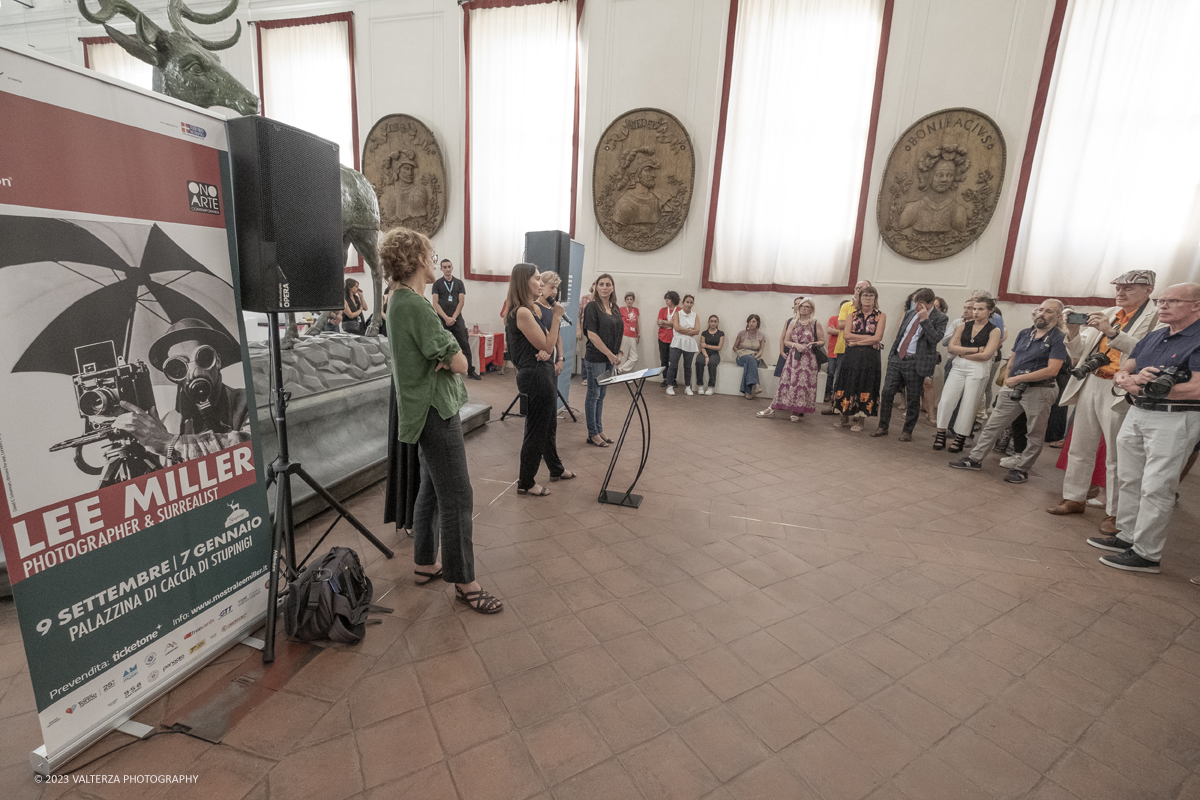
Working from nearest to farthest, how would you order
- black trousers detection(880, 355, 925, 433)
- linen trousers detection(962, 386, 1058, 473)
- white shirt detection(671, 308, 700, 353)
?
linen trousers detection(962, 386, 1058, 473) < black trousers detection(880, 355, 925, 433) < white shirt detection(671, 308, 700, 353)

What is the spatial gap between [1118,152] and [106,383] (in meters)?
9.27

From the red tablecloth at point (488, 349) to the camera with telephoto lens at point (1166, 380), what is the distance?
703cm

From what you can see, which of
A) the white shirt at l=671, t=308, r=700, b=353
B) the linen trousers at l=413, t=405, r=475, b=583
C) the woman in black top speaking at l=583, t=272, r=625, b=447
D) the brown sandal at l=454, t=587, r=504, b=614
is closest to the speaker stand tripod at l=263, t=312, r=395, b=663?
the linen trousers at l=413, t=405, r=475, b=583

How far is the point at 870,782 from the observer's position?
1.71 metres

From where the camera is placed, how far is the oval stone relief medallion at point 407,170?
8688 millimetres

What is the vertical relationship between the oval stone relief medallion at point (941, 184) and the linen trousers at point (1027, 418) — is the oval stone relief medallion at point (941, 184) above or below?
above

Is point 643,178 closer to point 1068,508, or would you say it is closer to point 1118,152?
point 1118,152

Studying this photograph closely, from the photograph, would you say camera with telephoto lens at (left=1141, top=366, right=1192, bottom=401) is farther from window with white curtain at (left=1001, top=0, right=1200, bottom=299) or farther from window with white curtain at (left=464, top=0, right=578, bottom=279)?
window with white curtain at (left=464, top=0, right=578, bottom=279)

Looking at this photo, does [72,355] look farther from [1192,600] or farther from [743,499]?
[1192,600]

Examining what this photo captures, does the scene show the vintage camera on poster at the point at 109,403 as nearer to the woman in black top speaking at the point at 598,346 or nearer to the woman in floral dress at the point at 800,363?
the woman in black top speaking at the point at 598,346

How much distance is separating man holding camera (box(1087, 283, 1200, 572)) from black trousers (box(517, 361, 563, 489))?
3424mm

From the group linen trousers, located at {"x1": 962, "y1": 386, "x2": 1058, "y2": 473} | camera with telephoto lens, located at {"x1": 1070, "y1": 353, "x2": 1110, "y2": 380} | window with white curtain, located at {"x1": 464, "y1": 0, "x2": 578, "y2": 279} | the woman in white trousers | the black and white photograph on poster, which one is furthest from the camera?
window with white curtain, located at {"x1": 464, "y1": 0, "x2": 578, "y2": 279}

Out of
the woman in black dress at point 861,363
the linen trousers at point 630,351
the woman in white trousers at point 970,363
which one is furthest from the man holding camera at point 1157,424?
the linen trousers at point 630,351

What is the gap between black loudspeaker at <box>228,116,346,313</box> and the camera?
1958 mm
